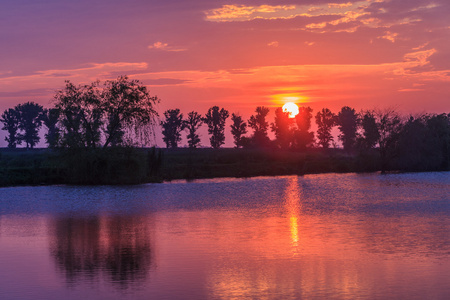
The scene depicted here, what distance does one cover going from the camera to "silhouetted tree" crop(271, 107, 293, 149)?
160 meters

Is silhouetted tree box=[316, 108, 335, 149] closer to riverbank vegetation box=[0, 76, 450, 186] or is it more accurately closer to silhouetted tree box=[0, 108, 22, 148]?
riverbank vegetation box=[0, 76, 450, 186]

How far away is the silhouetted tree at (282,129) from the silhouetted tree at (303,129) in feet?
7.69

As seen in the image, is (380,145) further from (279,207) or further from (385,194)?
(279,207)

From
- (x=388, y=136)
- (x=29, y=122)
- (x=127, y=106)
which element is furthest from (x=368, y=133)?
(x=29, y=122)

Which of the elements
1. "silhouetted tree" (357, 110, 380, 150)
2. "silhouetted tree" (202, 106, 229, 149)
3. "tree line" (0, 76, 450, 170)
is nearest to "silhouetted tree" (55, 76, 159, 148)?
"tree line" (0, 76, 450, 170)

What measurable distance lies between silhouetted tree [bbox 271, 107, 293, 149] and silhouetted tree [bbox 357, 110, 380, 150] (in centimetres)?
5587

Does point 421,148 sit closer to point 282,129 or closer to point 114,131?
point 114,131

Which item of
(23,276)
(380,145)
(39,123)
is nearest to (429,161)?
(380,145)

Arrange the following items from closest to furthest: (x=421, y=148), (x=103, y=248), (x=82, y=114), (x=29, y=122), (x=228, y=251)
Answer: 1. (x=228, y=251)
2. (x=103, y=248)
3. (x=82, y=114)
4. (x=421, y=148)
5. (x=29, y=122)

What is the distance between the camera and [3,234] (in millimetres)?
24531

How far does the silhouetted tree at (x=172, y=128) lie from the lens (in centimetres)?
15825

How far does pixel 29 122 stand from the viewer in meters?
158

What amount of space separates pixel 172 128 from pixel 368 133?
71.3 meters

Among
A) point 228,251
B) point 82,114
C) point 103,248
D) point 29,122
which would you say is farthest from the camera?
point 29,122
